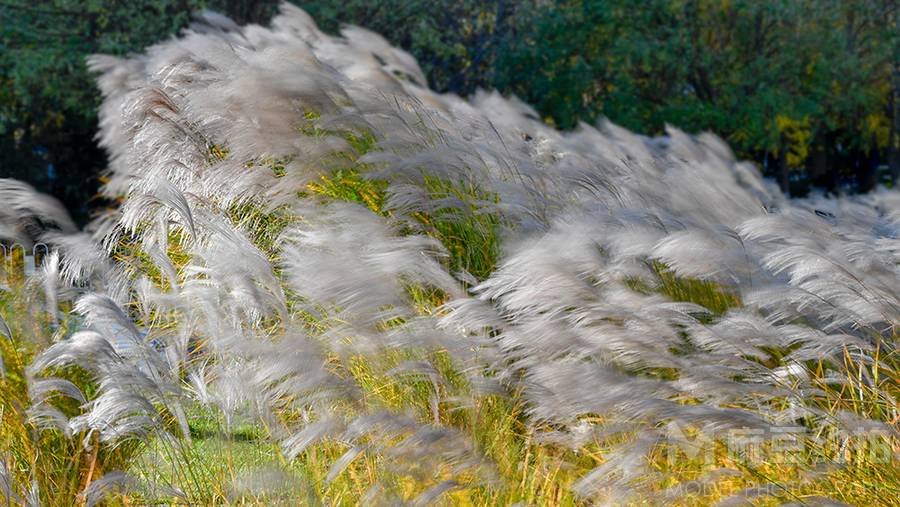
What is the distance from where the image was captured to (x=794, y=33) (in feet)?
56.2

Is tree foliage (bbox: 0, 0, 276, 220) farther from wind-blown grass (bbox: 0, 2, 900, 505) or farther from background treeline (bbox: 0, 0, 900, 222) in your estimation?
wind-blown grass (bbox: 0, 2, 900, 505)

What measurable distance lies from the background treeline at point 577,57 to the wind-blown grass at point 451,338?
11.3 m

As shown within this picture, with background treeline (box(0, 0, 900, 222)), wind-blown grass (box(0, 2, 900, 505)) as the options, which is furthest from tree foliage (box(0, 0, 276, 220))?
wind-blown grass (box(0, 2, 900, 505))

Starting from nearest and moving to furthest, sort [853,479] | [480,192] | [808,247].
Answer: [853,479] → [808,247] → [480,192]

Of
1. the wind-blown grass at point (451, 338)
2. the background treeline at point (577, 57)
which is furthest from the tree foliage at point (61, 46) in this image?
the wind-blown grass at point (451, 338)

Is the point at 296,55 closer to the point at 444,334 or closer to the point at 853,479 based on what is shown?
the point at 444,334

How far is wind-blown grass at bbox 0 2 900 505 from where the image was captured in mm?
3035

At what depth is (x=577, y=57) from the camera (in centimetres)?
1658

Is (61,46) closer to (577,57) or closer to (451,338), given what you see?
(577,57)

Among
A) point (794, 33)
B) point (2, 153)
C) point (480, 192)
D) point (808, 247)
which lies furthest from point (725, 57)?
point (808, 247)

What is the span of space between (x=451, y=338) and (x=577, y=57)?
45.6 feet

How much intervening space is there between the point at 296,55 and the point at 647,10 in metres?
12.8

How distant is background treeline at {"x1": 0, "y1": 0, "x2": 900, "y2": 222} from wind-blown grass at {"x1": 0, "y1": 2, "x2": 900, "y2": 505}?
11254 mm

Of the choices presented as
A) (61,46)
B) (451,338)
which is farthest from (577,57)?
(451,338)
